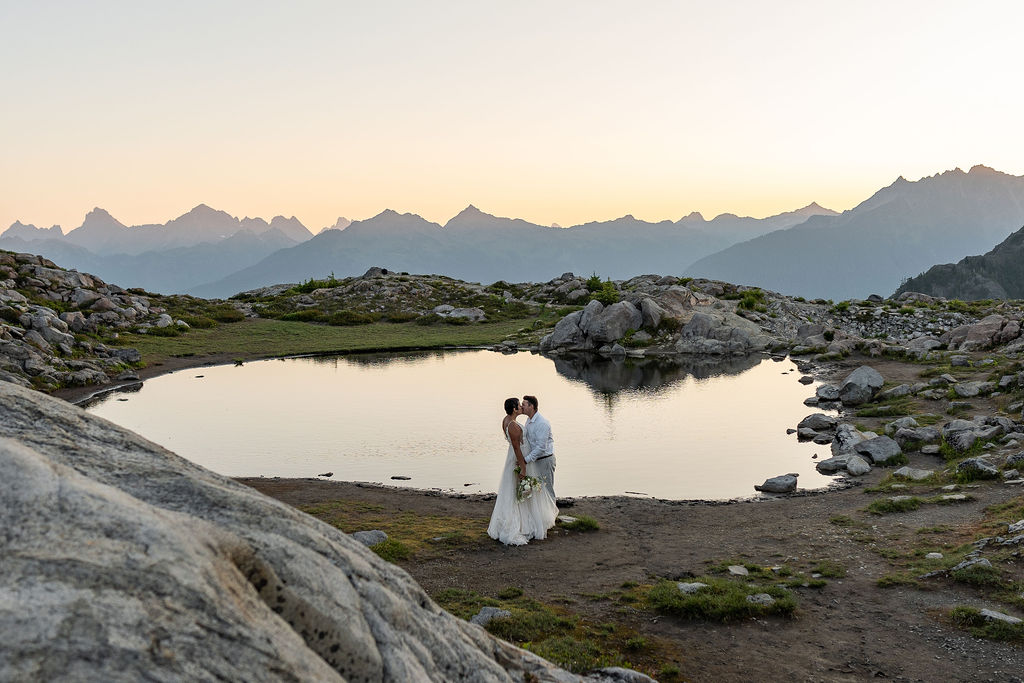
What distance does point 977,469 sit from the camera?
77.5 feet

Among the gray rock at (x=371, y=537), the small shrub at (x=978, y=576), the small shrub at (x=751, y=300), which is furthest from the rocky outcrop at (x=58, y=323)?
the small shrub at (x=751, y=300)

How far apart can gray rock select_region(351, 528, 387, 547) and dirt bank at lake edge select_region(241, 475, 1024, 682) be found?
1.37 metres

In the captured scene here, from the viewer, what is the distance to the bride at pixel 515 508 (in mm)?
19766

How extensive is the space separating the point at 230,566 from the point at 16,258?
301 ft

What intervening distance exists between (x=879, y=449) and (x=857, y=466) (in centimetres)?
214

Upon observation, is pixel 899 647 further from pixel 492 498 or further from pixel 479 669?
pixel 492 498

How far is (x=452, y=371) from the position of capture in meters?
56.8

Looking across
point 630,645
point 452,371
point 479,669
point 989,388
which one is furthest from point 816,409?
point 479,669

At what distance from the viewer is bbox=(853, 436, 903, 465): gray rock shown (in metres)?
28.4

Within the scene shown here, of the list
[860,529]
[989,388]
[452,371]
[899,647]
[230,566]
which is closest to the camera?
[230,566]

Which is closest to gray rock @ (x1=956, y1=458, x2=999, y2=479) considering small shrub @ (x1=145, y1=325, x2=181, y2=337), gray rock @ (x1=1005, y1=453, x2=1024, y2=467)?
gray rock @ (x1=1005, y1=453, x2=1024, y2=467)

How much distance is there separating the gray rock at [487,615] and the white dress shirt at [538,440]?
237 inches

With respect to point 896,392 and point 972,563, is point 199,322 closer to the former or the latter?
point 896,392

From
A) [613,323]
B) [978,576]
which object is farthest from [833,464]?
[613,323]
